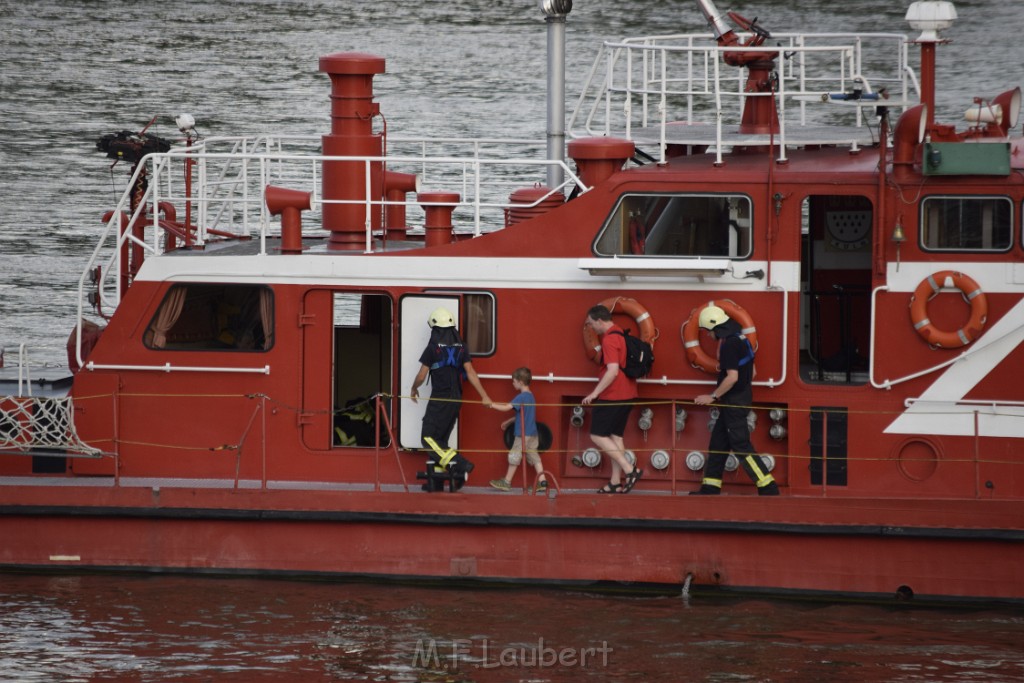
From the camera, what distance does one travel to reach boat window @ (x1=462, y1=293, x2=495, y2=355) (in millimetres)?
11000

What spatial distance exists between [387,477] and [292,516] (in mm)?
792

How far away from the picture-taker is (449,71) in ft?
120

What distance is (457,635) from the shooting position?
33.9 ft

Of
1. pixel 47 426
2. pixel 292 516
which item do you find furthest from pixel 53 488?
pixel 292 516

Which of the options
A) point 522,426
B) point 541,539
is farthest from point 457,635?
point 522,426

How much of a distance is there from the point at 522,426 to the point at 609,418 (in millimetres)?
624

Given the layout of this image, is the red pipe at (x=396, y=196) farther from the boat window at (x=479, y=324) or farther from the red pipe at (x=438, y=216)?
the boat window at (x=479, y=324)

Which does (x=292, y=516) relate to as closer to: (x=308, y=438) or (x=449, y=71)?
(x=308, y=438)

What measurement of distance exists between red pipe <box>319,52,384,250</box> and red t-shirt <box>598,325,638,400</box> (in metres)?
2.16

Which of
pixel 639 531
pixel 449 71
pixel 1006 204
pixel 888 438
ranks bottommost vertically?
pixel 639 531

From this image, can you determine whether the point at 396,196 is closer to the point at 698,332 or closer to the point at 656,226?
the point at 656,226

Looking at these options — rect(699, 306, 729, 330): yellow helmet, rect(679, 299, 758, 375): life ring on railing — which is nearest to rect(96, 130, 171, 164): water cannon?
rect(679, 299, 758, 375): life ring on railing

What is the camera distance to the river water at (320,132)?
9969mm

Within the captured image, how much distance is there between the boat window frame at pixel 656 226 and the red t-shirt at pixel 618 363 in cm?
56
